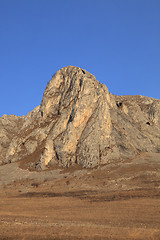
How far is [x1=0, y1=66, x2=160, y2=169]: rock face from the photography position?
69.0m

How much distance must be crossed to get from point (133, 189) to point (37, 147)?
1586 inches

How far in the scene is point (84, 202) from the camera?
38.4 m

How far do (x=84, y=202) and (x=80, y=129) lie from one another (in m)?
37.0

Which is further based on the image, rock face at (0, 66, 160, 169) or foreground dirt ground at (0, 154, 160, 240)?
rock face at (0, 66, 160, 169)

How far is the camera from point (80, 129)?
74.2m

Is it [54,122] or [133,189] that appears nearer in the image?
[133,189]

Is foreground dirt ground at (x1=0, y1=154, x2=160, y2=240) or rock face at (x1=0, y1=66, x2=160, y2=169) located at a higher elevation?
rock face at (x1=0, y1=66, x2=160, y2=169)

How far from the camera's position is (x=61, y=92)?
89688 mm

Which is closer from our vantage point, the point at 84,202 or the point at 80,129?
the point at 84,202

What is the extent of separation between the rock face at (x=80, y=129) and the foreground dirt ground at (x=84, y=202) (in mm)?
5290

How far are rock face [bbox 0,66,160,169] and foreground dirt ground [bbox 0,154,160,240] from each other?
5.29m

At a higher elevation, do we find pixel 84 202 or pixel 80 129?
pixel 80 129

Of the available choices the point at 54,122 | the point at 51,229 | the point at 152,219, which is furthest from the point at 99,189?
the point at 54,122

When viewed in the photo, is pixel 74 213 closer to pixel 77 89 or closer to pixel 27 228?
pixel 27 228
